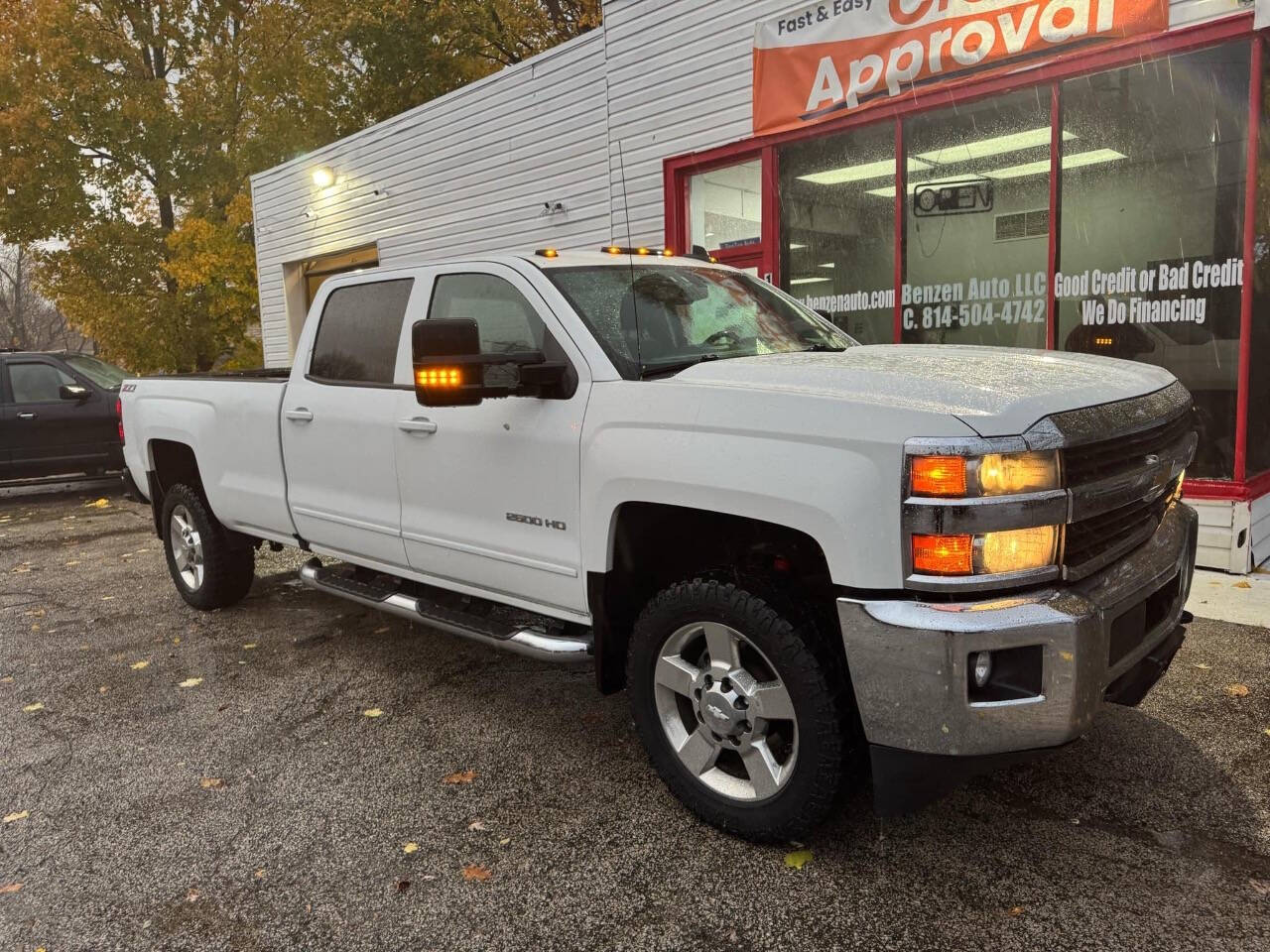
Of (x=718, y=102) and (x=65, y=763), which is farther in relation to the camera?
(x=718, y=102)

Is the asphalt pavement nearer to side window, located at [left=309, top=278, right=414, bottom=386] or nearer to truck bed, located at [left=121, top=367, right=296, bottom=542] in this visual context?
truck bed, located at [left=121, top=367, right=296, bottom=542]

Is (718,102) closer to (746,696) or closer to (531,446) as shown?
(531,446)

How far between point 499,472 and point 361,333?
139 cm

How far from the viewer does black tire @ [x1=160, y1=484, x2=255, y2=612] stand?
18.9 ft

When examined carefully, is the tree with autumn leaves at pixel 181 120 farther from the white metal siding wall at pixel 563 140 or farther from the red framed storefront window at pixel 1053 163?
the red framed storefront window at pixel 1053 163

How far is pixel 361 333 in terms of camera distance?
462 cm

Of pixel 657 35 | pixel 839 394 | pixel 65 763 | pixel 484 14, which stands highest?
pixel 484 14

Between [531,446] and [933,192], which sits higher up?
[933,192]

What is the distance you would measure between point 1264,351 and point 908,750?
5.62 meters

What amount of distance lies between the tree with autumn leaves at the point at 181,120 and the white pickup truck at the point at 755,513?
19.5 m

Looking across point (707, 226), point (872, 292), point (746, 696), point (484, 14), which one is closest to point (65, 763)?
point (746, 696)

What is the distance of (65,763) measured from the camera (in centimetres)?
385

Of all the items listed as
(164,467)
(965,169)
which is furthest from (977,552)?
(965,169)

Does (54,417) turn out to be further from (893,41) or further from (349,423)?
(893,41)
